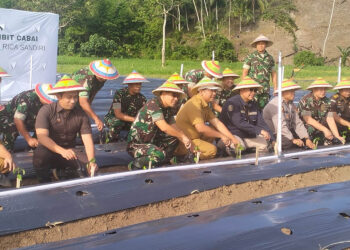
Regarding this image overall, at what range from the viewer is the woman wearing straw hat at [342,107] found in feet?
22.4

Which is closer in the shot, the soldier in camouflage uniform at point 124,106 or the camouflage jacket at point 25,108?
the camouflage jacket at point 25,108

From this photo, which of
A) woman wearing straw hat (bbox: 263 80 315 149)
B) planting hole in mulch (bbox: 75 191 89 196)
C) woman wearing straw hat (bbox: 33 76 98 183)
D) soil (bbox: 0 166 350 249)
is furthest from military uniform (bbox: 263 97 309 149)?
planting hole in mulch (bbox: 75 191 89 196)

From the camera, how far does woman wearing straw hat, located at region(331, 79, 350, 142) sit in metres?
6.81

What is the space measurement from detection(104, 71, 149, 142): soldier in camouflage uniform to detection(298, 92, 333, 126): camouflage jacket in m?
2.32

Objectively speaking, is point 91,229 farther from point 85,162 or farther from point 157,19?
point 157,19

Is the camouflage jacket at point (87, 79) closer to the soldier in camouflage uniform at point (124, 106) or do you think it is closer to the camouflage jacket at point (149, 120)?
the soldier in camouflage uniform at point (124, 106)

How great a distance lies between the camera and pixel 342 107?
6.96 m

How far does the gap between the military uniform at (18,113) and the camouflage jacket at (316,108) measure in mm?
3672

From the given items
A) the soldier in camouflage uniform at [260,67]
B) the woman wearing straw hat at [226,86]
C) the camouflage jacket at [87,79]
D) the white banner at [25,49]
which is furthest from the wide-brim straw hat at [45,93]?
the white banner at [25,49]

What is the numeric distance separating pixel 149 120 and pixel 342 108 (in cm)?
341

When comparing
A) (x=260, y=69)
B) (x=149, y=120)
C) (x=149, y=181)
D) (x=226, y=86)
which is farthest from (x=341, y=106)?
(x=149, y=181)

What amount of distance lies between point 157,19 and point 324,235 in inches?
1391

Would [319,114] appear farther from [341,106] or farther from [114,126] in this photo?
[114,126]

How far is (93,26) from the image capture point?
36.8m
